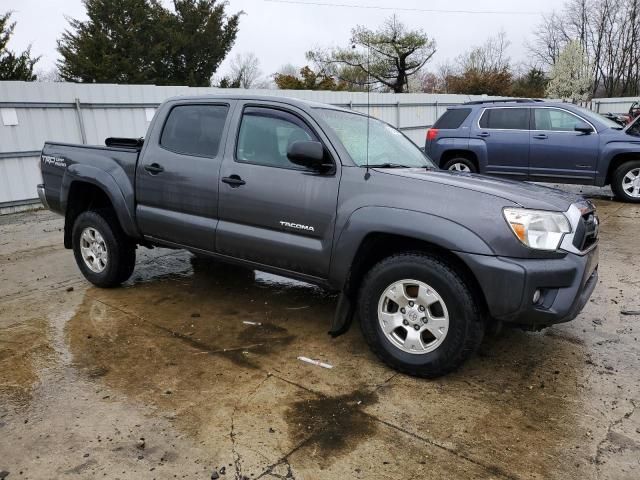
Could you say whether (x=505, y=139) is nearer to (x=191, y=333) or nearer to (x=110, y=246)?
(x=110, y=246)

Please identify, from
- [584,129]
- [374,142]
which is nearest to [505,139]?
[584,129]

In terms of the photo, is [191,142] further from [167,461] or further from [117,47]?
[117,47]

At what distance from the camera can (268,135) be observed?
388cm

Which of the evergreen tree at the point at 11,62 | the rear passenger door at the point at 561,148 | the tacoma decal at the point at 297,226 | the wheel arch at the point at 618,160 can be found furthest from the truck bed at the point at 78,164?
the evergreen tree at the point at 11,62

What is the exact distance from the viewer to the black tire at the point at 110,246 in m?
4.82

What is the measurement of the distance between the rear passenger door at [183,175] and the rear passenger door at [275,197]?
16 centimetres

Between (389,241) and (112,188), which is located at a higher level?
(112,188)

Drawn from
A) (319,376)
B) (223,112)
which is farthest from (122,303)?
(319,376)

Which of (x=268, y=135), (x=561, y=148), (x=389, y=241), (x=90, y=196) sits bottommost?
(x=389, y=241)

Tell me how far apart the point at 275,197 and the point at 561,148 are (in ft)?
23.9

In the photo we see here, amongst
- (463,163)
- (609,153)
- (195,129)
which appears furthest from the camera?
(463,163)

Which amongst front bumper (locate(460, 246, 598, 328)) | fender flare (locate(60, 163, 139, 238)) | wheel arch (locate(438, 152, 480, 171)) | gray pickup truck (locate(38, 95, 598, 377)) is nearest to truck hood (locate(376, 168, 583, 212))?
gray pickup truck (locate(38, 95, 598, 377))

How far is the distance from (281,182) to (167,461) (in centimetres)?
195

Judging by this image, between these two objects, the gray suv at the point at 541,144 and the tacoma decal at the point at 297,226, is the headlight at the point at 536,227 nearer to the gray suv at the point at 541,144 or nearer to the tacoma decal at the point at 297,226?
the tacoma decal at the point at 297,226
